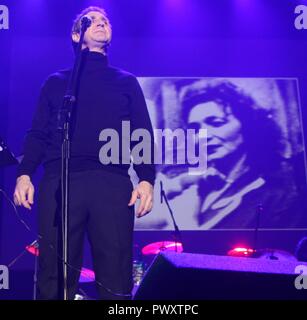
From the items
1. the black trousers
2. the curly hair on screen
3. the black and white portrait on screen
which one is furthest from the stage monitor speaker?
the curly hair on screen

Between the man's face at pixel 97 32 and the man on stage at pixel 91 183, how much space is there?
81 millimetres

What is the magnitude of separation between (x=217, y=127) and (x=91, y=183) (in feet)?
6.96

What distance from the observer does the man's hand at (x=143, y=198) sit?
1.75m

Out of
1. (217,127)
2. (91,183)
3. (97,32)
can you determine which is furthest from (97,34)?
(217,127)

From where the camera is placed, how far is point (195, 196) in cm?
364

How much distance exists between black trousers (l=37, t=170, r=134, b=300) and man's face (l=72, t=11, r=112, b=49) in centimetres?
63

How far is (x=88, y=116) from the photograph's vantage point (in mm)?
1844

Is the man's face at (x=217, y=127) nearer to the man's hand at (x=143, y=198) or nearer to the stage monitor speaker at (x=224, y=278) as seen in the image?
the man's hand at (x=143, y=198)

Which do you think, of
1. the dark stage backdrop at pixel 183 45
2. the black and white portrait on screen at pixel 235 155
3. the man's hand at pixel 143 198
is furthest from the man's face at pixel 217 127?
the man's hand at pixel 143 198

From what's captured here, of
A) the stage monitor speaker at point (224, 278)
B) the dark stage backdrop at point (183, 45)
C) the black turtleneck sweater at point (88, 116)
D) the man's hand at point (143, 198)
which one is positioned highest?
the dark stage backdrop at point (183, 45)
